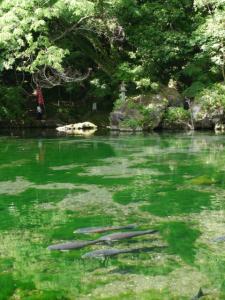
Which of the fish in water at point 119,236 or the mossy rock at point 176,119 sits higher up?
the mossy rock at point 176,119

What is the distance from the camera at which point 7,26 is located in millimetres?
17422

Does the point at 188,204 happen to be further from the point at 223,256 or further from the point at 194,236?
the point at 223,256

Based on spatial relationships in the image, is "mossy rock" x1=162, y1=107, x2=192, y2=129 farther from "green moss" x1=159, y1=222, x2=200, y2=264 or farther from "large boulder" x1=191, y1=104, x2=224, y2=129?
"green moss" x1=159, y1=222, x2=200, y2=264

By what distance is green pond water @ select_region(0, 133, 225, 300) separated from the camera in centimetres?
445

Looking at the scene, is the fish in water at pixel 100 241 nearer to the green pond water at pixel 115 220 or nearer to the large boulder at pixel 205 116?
the green pond water at pixel 115 220

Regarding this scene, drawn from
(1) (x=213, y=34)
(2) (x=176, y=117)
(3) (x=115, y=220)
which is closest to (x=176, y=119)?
(2) (x=176, y=117)

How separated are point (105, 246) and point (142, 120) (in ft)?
51.9

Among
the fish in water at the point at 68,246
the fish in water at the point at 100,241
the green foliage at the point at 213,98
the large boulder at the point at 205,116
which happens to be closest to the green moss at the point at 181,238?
the fish in water at the point at 100,241

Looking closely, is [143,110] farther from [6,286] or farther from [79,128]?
[6,286]

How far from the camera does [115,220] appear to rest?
6500 mm

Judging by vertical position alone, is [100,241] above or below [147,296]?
above

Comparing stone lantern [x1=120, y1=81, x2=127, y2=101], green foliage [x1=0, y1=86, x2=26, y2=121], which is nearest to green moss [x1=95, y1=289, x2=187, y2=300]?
stone lantern [x1=120, y1=81, x2=127, y2=101]

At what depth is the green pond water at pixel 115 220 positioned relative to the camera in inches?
175

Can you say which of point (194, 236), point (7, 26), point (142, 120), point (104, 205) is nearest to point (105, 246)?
point (194, 236)
